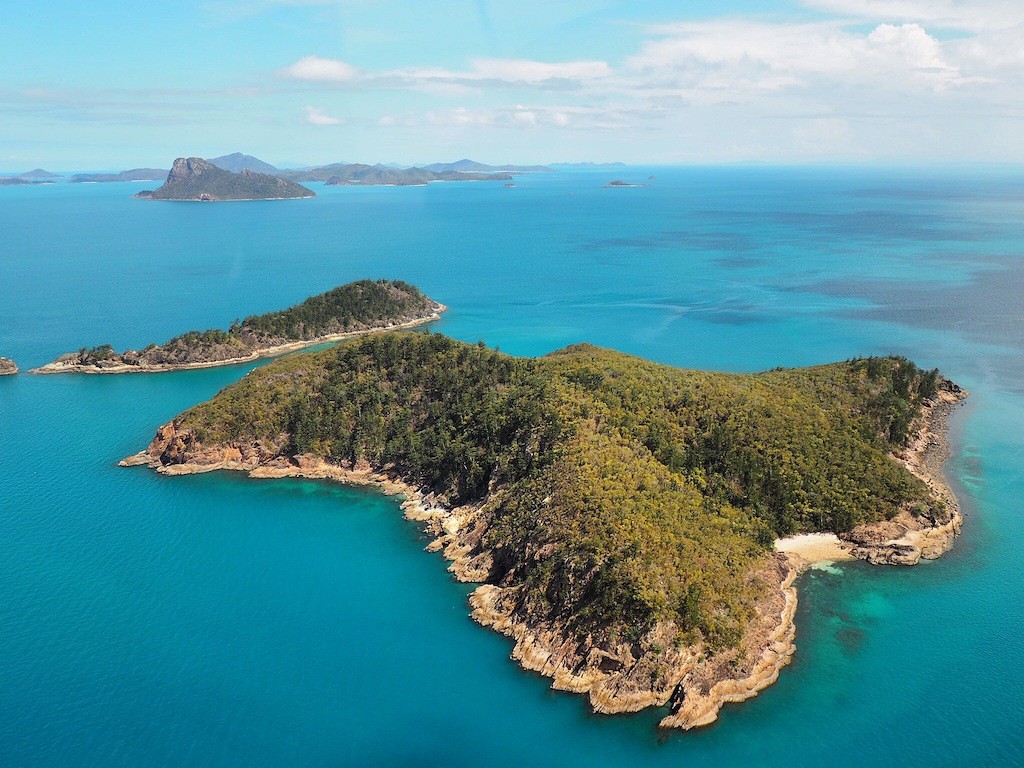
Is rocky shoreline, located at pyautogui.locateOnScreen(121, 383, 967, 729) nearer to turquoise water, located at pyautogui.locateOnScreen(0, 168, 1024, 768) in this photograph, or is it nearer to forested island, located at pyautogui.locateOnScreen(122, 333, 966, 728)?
forested island, located at pyautogui.locateOnScreen(122, 333, 966, 728)

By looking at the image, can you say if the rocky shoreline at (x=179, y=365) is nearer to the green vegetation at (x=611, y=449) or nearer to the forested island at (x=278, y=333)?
the forested island at (x=278, y=333)

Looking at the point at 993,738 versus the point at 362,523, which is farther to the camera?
the point at 362,523

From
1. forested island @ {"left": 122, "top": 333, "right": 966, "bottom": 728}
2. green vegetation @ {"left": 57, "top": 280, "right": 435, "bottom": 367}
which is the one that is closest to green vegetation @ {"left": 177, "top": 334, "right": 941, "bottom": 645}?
forested island @ {"left": 122, "top": 333, "right": 966, "bottom": 728}

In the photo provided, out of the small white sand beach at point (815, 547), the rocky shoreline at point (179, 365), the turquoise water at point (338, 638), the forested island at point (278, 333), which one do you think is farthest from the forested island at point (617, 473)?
the forested island at point (278, 333)

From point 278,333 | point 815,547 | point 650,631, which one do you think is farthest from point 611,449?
point 278,333

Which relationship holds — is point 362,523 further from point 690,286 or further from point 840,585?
point 690,286

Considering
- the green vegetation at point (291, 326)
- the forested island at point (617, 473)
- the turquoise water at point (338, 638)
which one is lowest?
the turquoise water at point (338, 638)

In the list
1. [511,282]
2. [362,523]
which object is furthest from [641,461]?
[511,282]
